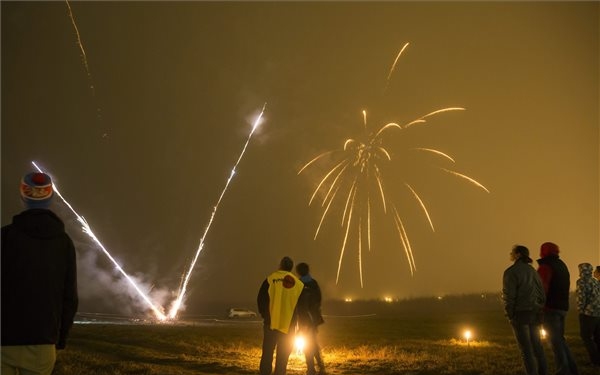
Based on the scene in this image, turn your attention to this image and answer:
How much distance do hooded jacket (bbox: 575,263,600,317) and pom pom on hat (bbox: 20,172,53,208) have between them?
40.3 feet

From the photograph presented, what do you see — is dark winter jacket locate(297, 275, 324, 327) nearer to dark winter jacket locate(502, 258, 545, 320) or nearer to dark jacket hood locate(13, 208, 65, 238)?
dark winter jacket locate(502, 258, 545, 320)

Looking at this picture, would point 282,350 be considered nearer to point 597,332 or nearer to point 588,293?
point 588,293

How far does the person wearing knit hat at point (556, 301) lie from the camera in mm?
11234

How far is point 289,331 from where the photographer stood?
1026 cm

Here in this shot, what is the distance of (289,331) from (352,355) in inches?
309

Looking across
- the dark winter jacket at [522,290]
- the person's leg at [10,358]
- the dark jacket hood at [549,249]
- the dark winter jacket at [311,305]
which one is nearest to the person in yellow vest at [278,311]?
the dark winter jacket at [311,305]

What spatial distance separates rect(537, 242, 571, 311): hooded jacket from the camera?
11.5 m

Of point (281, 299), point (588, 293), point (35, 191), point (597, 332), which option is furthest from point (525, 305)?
point (35, 191)

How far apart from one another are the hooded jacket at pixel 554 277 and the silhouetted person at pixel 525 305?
63 centimetres

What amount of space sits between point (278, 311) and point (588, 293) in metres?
7.81

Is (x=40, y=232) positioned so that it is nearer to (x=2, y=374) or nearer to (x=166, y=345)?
(x=2, y=374)

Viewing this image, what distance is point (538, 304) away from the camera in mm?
10930

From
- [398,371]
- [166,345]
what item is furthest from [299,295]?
[166,345]

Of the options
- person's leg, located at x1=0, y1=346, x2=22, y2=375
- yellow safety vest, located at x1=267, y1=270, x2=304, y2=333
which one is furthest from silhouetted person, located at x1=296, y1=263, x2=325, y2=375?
person's leg, located at x1=0, y1=346, x2=22, y2=375
